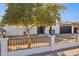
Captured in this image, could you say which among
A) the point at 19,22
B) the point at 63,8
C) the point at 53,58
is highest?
the point at 63,8

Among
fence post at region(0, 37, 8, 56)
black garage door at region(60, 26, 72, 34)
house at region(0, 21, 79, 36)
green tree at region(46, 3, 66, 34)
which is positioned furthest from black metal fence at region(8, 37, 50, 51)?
black garage door at region(60, 26, 72, 34)

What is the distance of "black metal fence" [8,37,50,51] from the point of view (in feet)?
28.2

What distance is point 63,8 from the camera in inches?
376

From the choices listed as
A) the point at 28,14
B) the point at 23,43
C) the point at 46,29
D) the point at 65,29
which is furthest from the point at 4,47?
the point at 65,29

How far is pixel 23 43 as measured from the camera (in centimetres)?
938

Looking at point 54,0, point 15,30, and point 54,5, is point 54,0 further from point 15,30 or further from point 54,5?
point 15,30

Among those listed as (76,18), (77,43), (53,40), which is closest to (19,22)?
(53,40)

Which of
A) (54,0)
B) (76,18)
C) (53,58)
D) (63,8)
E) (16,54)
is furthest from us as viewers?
(76,18)

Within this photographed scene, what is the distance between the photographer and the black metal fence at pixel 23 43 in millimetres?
8602

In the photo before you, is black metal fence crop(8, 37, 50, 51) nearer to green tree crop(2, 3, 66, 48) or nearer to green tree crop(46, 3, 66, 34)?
green tree crop(2, 3, 66, 48)

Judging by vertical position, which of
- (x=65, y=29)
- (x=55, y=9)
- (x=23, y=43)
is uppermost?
(x=55, y=9)

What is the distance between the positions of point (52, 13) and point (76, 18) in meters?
3.92

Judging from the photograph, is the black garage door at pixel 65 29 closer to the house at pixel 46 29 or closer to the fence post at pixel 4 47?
the house at pixel 46 29

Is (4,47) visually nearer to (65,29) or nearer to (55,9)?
(55,9)
